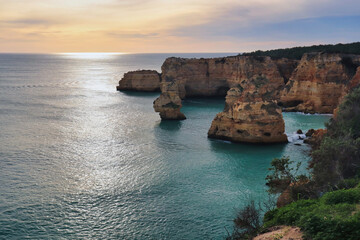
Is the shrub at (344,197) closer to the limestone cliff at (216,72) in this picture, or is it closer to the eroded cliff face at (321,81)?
the eroded cliff face at (321,81)

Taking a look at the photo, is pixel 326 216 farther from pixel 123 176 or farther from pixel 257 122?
pixel 257 122

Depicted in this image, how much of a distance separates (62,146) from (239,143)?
19844 mm

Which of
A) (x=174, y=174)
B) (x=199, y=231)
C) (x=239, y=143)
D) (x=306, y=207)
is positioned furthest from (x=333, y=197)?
(x=239, y=143)

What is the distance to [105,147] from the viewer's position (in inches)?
1388

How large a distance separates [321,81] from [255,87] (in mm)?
23741

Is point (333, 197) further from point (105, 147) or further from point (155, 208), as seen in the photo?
point (105, 147)

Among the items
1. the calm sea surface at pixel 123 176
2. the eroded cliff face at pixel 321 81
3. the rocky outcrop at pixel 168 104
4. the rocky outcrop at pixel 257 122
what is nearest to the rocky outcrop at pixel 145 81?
the calm sea surface at pixel 123 176

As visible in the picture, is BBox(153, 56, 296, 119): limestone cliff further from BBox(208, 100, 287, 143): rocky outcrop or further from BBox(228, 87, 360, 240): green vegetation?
BBox(228, 87, 360, 240): green vegetation

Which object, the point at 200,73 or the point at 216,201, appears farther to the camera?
the point at 200,73

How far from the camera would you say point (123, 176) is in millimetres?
26812

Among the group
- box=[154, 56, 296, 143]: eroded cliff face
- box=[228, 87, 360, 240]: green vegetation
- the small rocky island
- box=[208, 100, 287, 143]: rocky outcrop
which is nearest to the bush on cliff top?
box=[228, 87, 360, 240]: green vegetation

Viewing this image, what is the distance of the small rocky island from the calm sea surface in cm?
235

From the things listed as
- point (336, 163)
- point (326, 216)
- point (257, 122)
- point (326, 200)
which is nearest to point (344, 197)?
point (326, 200)

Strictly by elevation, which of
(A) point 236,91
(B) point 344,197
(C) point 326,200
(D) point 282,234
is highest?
(A) point 236,91
